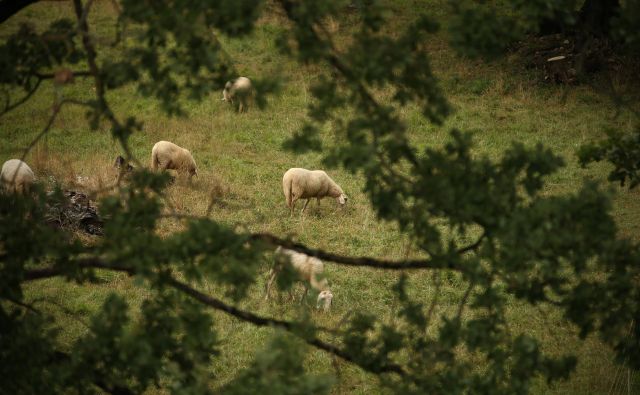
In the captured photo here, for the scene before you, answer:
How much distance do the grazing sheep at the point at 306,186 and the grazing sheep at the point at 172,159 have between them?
2.64 metres

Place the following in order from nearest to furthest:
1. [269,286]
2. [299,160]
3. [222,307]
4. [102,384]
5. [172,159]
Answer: [102,384] → [222,307] → [269,286] → [172,159] → [299,160]

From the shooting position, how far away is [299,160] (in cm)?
1872

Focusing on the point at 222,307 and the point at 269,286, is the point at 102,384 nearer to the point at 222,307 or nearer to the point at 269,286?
the point at 222,307

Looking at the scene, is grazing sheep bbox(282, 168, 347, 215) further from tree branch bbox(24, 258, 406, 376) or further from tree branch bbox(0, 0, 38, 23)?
tree branch bbox(24, 258, 406, 376)

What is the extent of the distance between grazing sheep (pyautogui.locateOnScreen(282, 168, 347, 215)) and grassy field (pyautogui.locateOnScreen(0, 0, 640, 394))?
37 centimetres

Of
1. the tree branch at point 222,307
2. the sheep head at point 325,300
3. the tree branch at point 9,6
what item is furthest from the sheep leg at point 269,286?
the tree branch at point 9,6

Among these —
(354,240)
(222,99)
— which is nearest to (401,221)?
(354,240)

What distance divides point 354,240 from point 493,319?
885 centimetres

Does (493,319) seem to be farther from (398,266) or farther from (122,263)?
(122,263)

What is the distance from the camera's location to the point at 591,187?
4875 millimetres

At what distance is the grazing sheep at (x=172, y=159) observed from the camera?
55.0 ft

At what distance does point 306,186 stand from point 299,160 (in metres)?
3.55

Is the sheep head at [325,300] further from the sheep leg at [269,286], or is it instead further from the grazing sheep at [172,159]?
the grazing sheep at [172,159]

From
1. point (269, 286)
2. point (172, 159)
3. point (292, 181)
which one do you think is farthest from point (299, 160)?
point (269, 286)
